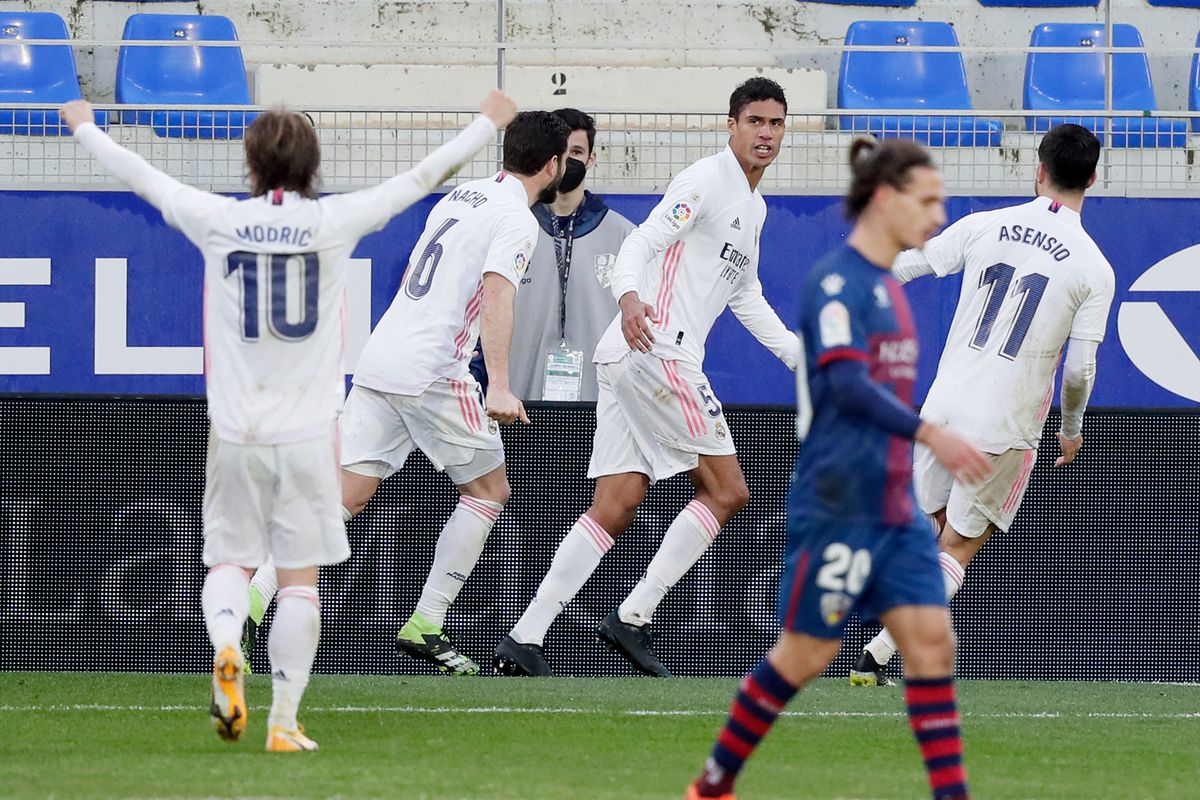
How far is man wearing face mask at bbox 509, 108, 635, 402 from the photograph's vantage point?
32.5 ft

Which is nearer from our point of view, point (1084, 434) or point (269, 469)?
point (269, 469)

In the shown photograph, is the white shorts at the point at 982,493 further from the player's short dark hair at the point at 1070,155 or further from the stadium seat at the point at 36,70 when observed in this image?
the stadium seat at the point at 36,70

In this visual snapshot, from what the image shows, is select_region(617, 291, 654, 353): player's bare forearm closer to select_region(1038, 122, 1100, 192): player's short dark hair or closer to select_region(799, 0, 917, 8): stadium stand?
select_region(1038, 122, 1100, 192): player's short dark hair

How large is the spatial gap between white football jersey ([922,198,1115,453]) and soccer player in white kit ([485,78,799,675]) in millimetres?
951

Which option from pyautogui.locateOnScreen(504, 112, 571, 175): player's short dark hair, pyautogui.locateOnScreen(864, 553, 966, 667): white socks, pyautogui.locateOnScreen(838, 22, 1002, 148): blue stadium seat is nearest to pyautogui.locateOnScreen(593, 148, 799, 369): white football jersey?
pyautogui.locateOnScreen(504, 112, 571, 175): player's short dark hair

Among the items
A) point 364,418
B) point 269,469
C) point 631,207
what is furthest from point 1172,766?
point 631,207

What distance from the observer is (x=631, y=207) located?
1005 cm

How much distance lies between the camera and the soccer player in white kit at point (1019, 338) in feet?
24.1

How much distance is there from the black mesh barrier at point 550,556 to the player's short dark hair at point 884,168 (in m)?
3.93

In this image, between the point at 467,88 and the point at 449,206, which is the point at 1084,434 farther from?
the point at 467,88

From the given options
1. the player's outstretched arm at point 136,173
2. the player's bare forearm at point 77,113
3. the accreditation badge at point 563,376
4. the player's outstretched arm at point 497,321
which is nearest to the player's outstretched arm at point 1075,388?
the player's outstretched arm at point 497,321

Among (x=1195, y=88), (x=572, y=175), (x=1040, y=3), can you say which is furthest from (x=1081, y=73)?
(x=572, y=175)

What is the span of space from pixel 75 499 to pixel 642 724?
3104 millimetres

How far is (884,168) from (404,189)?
1581 millimetres
